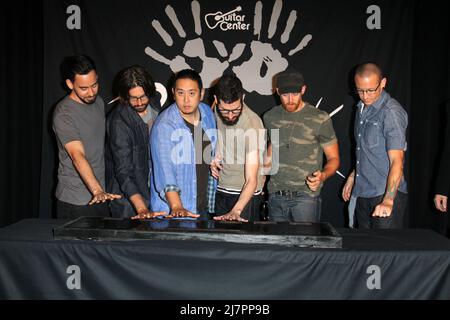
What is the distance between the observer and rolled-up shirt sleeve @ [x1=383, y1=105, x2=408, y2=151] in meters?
2.68

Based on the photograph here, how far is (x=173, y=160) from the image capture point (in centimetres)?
259

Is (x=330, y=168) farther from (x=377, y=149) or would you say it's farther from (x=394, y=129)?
(x=394, y=129)

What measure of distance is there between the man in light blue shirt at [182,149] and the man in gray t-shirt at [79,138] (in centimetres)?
39

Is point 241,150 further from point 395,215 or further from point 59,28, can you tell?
point 59,28

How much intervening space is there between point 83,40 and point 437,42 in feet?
8.42

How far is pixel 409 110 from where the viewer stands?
3.88 m

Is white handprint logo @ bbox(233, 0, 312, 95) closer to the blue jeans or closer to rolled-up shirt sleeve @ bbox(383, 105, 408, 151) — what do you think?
the blue jeans

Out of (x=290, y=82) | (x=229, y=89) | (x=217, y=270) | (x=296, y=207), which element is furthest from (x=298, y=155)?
(x=217, y=270)

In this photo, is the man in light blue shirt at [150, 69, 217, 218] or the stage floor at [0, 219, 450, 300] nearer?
the stage floor at [0, 219, 450, 300]

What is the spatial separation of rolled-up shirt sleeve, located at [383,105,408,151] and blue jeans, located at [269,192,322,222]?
0.54 meters

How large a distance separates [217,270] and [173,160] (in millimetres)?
780

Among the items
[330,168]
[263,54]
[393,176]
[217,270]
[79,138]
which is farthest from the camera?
[263,54]

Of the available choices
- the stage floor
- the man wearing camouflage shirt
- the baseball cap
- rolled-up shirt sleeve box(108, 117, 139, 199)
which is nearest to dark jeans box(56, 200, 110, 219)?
rolled-up shirt sleeve box(108, 117, 139, 199)

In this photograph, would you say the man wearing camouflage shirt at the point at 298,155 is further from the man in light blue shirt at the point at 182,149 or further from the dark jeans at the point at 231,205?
the man in light blue shirt at the point at 182,149
